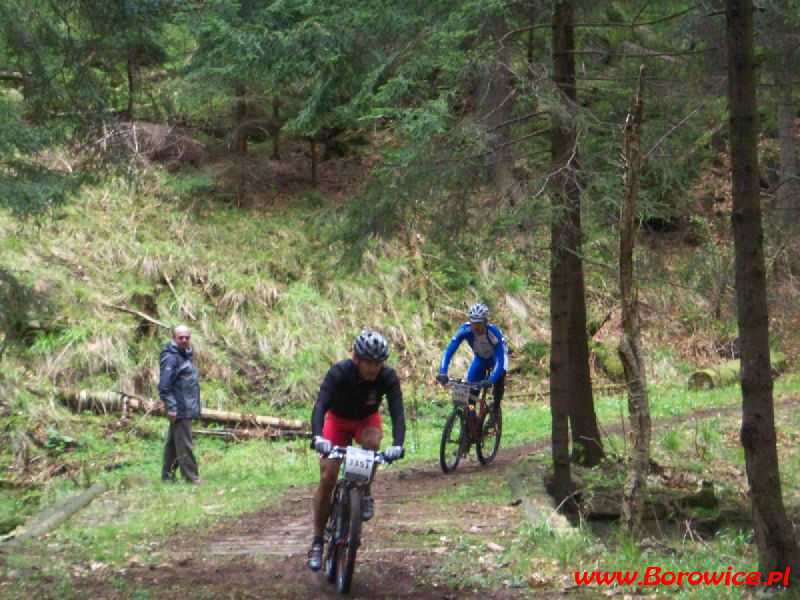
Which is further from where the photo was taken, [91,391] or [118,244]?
[118,244]

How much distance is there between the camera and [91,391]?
15914 mm

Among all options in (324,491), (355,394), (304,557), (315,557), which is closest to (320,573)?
(315,557)

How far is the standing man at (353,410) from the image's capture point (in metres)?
7.05

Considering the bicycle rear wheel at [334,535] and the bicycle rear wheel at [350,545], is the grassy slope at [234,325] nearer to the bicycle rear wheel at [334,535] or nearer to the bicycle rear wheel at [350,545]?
the bicycle rear wheel at [334,535]

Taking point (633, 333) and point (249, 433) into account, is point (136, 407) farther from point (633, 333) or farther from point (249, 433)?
point (633, 333)

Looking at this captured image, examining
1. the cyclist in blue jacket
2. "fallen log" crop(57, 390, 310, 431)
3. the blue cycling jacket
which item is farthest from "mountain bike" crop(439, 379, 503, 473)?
"fallen log" crop(57, 390, 310, 431)

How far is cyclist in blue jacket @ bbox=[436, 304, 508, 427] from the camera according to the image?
A: 1230cm

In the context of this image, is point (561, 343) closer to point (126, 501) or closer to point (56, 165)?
point (126, 501)

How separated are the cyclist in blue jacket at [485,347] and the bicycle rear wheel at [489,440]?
0.27 ft

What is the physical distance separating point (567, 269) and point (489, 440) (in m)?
3.69

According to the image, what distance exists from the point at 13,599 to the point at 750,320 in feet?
19.6

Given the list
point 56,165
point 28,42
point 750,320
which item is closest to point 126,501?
point 28,42

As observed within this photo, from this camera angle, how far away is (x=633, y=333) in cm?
805

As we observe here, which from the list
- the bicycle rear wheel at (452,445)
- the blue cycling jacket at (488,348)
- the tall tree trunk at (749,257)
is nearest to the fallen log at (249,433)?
the bicycle rear wheel at (452,445)
